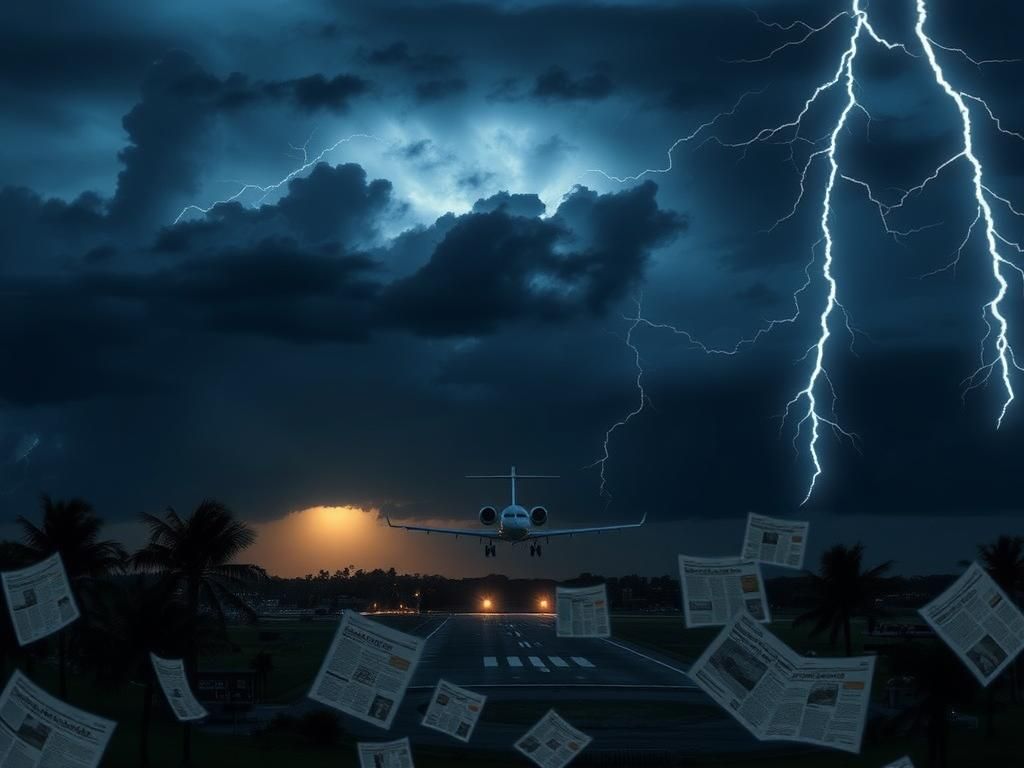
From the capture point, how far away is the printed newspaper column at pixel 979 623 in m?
12.1

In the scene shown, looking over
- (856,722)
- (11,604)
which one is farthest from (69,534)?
(856,722)

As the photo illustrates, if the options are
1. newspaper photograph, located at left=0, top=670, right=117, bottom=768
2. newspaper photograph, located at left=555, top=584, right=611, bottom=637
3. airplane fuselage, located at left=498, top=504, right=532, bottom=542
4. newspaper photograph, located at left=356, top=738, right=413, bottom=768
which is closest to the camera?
newspaper photograph, located at left=0, top=670, right=117, bottom=768

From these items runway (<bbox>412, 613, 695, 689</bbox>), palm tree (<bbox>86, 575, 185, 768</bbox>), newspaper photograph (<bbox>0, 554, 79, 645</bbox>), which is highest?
runway (<bbox>412, 613, 695, 689</bbox>)

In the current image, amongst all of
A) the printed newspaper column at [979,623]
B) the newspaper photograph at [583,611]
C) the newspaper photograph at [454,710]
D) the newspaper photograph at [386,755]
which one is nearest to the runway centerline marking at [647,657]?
the newspaper photograph at [583,611]

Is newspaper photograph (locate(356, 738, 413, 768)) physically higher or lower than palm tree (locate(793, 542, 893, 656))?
lower

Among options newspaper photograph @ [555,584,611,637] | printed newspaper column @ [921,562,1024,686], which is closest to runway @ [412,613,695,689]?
newspaper photograph @ [555,584,611,637]

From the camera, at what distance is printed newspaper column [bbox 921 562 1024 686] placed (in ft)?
39.8

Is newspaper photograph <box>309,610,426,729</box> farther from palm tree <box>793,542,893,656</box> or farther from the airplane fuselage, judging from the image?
the airplane fuselage

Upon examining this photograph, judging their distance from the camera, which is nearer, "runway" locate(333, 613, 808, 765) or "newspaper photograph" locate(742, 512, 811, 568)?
"newspaper photograph" locate(742, 512, 811, 568)

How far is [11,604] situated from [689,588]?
7190 mm

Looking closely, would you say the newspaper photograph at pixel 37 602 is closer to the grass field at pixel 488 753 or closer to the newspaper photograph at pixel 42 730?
the newspaper photograph at pixel 42 730

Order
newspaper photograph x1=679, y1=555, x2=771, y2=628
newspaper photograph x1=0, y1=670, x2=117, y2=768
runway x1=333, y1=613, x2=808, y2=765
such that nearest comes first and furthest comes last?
newspaper photograph x1=0, y1=670, x2=117, y2=768 → newspaper photograph x1=679, y1=555, x2=771, y2=628 → runway x1=333, y1=613, x2=808, y2=765

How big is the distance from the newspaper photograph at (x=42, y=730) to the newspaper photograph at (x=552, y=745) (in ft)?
21.3

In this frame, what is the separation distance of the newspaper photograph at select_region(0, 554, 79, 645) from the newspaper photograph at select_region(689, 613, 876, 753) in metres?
6.25
